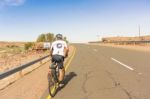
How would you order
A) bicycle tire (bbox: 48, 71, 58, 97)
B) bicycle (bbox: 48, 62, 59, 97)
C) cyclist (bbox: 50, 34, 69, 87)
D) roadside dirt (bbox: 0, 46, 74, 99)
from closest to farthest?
bicycle tire (bbox: 48, 71, 58, 97)
bicycle (bbox: 48, 62, 59, 97)
roadside dirt (bbox: 0, 46, 74, 99)
cyclist (bbox: 50, 34, 69, 87)

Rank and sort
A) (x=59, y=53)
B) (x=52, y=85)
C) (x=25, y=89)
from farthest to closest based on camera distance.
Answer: (x=25, y=89)
(x=59, y=53)
(x=52, y=85)

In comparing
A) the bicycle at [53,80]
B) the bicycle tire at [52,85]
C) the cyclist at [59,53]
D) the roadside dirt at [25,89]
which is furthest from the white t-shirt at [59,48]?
the roadside dirt at [25,89]

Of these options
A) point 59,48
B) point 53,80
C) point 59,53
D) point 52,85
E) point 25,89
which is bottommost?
point 25,89

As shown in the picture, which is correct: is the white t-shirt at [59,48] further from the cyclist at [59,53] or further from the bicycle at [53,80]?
the bicycle at [53,80]

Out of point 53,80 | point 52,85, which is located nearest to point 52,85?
point 52,85

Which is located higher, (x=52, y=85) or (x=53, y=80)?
(x=53, y=80)

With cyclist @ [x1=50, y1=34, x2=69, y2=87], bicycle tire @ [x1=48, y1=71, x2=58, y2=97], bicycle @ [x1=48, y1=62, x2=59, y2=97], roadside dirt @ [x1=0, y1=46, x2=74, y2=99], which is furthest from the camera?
cyclist @ [x1=50, y1=34, x2=69, y2=87]

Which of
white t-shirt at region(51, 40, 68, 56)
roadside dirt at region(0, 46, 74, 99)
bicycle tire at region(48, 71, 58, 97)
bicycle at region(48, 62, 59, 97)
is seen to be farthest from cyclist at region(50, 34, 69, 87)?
roadside dirt at region(0, 46, 74, 99)

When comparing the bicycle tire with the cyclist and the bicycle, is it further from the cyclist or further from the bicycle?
the cyclist

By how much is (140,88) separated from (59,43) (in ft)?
10.2

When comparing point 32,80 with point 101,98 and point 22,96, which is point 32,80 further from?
point 101,98

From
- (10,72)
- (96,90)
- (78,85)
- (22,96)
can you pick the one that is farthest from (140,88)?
(10,72)

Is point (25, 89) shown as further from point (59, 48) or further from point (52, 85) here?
point (59, 48)

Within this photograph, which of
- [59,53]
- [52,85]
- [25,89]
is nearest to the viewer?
[52,85]
